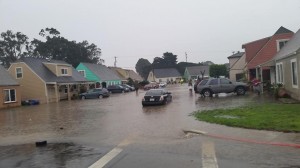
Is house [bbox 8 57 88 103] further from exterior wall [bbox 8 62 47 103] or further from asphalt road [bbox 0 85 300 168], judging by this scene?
asphalt road [bbox 0 85 300 168]

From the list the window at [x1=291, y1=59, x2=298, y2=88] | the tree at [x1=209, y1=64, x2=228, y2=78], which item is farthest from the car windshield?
the tree at [x1=209, y1=64, x2=228, y2=78]

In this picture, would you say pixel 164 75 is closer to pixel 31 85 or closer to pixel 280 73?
pixel 31 85

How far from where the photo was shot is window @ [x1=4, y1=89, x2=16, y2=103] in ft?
148

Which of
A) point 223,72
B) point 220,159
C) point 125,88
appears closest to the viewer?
point 220,159

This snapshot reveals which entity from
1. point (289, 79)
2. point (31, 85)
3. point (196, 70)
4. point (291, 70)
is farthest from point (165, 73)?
point (291, 70)

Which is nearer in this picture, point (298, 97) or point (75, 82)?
point (298, 97)

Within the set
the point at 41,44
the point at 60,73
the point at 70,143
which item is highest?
the point at 41,44

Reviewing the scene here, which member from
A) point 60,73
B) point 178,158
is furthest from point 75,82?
point 178,158

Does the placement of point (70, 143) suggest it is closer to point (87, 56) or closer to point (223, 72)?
point (223, 72)

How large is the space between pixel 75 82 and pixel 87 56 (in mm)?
49137

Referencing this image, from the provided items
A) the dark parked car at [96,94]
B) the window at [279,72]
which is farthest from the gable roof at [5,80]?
the window at [279,72]

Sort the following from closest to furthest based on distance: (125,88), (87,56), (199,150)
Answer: (199,150), (125,88), (87,56)

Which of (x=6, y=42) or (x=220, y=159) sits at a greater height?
(x=6, y=42)

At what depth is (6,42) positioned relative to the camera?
96188mm
